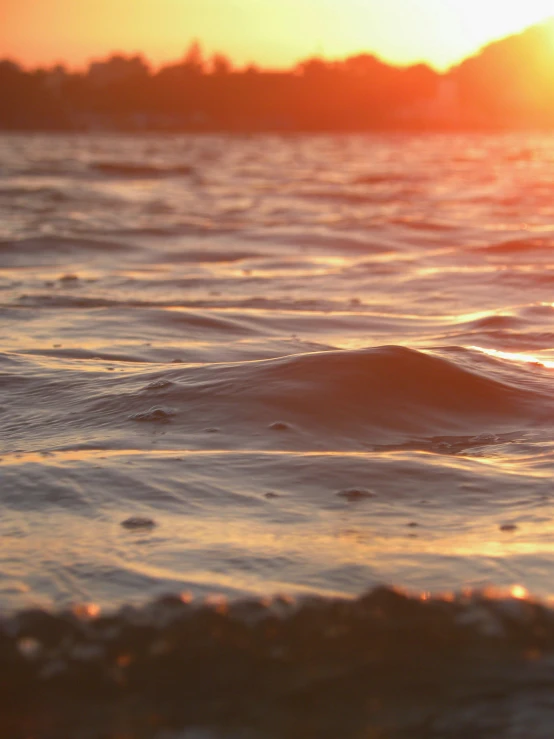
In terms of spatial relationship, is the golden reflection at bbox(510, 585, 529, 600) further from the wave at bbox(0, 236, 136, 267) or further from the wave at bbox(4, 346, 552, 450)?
the wave at bbox(0, 236, 136, 267)

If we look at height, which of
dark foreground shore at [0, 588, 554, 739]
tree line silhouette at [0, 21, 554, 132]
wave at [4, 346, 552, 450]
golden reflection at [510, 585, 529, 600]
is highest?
tree line silhouette at [0, 21, 554, 132]

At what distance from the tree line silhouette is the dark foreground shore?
4506 inches

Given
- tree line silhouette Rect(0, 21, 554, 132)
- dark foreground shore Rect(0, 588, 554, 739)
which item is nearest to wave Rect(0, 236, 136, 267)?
dark foreground shore Rect(0, 588, 554, 739)

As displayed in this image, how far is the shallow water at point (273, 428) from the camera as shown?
2918 millimetres

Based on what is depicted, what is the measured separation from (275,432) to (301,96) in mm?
146930

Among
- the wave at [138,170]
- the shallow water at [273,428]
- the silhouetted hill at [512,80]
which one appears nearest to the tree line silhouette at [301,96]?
the silhouetted hill at [512,80]

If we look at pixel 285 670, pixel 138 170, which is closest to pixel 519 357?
pixel 285 670

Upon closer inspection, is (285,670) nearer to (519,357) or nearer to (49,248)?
(519,357)

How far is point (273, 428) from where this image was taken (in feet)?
14.5

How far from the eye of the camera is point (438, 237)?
14508mm

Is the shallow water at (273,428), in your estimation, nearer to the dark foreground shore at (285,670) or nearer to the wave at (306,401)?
the wave at (306,401)

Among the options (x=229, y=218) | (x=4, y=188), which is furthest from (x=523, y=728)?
(x=4, y=188)

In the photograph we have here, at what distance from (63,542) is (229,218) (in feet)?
48.0

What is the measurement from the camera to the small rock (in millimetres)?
3197
